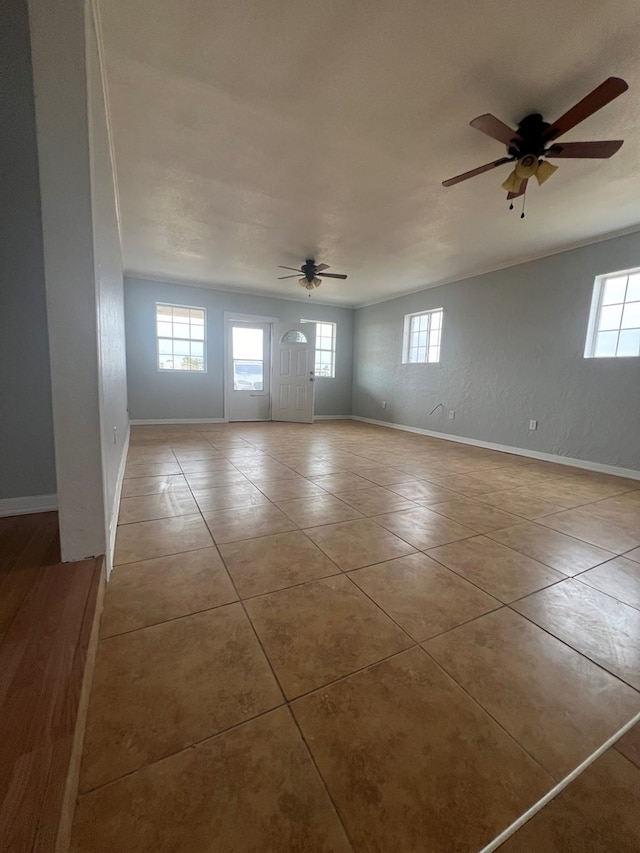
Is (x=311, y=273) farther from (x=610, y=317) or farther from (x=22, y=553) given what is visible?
(x=22, y=553)

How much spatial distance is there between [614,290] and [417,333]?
2.90 meters

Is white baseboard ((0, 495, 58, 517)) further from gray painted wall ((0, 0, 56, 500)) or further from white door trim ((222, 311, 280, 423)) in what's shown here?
white door trim ((222, 311, 280, 423))

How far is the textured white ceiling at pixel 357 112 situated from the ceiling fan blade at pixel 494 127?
20cm

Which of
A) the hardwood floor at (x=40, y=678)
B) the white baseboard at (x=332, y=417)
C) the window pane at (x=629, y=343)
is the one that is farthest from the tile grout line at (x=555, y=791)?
the white baseboard at (x=332, y=417)

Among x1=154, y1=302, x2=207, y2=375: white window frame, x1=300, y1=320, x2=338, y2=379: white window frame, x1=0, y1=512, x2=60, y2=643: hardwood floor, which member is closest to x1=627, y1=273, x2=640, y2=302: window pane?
x1=300, y1=320, x2=338, y2=379: white window frame

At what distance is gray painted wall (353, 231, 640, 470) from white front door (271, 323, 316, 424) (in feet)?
5.90

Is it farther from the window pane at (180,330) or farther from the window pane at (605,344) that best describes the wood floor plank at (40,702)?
the window pane at (180,330)

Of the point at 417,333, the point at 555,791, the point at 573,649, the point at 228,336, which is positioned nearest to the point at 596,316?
the point at 417,333

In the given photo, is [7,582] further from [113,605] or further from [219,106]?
[219,106]

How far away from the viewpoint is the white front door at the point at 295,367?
6.65m

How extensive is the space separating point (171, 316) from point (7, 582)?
219 inches

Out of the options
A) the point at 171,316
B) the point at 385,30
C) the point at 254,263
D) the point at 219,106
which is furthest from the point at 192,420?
the point at 385,30

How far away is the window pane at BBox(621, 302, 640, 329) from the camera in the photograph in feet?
11.6

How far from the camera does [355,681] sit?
1.07 m
